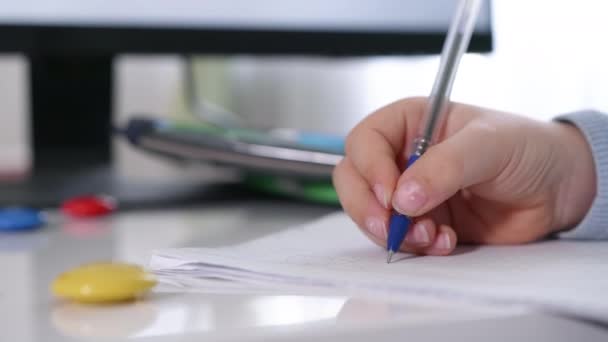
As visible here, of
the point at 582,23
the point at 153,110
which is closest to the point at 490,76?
the point at 582,23

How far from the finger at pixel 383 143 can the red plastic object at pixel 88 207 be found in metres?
0.26

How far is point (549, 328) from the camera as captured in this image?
273 millimetres

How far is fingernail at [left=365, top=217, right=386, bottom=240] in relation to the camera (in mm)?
377

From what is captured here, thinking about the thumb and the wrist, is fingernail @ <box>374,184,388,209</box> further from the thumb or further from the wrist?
the wrist

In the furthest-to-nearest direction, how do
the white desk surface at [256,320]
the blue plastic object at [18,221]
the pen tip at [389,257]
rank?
the blue plastic object at [18,221] → the pen tip at [389,257] → the white desk surface at [256,320]

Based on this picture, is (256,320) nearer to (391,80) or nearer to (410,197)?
(410,197)

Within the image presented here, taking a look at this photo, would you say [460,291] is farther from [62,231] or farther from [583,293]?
[62,231]

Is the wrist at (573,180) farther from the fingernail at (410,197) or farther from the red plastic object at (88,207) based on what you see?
the red plastic object at (88,207)

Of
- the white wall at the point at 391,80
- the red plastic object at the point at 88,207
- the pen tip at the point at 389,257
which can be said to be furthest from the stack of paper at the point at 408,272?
the red plastic object at the point at 88,207

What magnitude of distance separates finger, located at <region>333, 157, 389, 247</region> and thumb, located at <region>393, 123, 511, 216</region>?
0.02m

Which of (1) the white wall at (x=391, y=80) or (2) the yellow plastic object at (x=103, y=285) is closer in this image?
(2) the yellow plastic object at (x=103, y=285)

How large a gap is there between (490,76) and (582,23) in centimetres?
9

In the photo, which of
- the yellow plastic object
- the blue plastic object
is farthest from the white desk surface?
the blue plastic object

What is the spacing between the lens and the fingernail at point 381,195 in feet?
1.22
